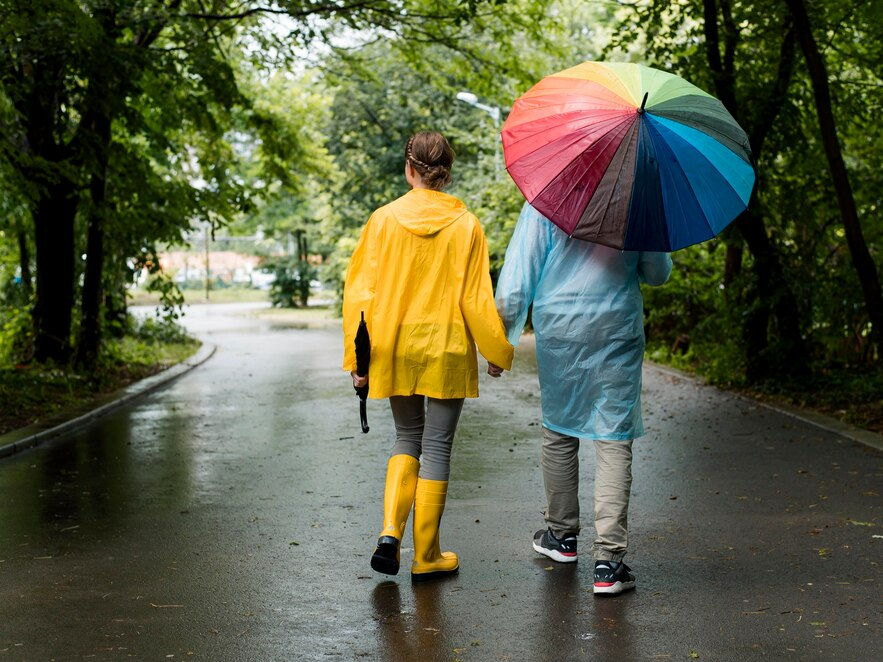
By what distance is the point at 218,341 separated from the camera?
26438mm

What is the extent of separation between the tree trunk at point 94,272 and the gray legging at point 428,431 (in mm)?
10330

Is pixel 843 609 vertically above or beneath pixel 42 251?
beneath

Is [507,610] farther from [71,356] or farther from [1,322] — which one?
[1,322]

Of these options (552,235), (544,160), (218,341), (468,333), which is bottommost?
Result: (218,341)

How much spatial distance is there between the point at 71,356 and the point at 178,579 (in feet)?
34.4

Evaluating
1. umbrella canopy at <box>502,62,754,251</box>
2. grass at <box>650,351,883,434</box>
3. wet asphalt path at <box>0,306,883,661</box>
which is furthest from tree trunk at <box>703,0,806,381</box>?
umbrella canopy at <box>502,62,754,251</box>

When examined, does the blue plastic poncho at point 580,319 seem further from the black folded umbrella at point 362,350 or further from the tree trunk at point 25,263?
the tree trunk at point 25,263

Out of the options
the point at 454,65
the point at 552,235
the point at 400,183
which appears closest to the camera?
the point at 552,235

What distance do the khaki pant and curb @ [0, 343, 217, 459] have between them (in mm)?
A: 5497

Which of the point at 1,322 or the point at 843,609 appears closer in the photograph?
the point at 843,609

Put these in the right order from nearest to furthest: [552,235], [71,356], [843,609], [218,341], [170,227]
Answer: [843,609] → [552,235] → [71,356] → [170,227] → [218,341]

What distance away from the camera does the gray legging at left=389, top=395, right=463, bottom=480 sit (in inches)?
197

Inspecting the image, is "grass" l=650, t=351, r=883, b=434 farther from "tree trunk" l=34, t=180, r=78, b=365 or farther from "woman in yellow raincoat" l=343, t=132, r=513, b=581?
"tree trunk" l=34, t=180, r=78, b=365

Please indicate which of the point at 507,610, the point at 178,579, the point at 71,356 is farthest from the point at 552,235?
the point at 71,356
